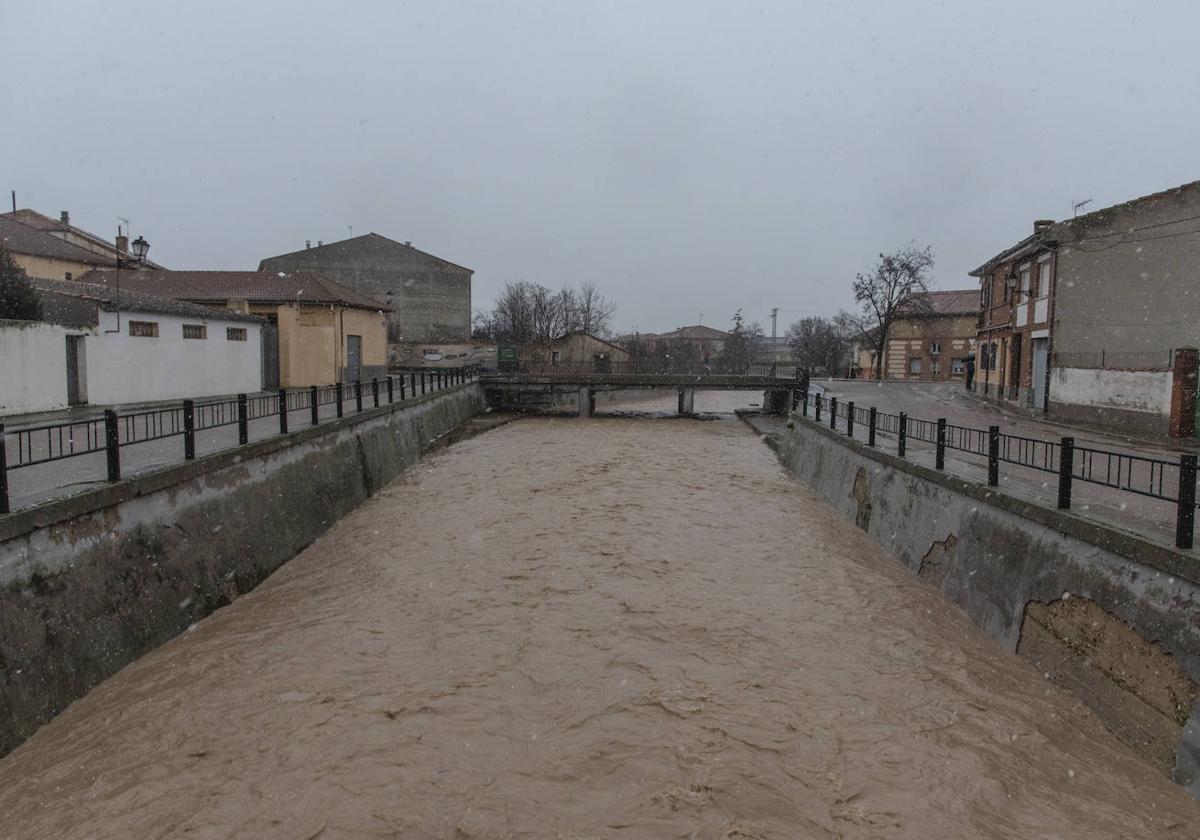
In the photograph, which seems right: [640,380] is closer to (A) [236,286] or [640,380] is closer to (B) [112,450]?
(A) [236,286]

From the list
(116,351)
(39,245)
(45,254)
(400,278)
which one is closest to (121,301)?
(116,351)

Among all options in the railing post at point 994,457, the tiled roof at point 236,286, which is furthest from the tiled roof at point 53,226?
the railing post at point 994,457

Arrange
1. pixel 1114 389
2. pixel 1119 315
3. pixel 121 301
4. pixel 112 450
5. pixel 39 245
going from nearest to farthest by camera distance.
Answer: pixel 112 450
pixel 1114 389
pixel 1119 315
pixel 121 301
pixel 39 245

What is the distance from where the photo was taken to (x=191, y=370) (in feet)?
72.5

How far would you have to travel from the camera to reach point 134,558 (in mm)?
7438

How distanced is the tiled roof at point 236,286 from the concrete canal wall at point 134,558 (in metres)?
18.1

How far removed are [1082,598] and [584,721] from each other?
4.28 metres

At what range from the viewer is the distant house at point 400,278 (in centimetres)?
4988

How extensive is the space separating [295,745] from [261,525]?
5.09 metres

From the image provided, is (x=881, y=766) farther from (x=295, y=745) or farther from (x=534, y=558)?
(x=534, y=558)

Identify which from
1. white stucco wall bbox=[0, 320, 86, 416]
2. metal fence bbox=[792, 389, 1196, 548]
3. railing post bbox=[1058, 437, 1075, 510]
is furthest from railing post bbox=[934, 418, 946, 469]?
white stucco wall bbox=[0, 320, 86, 416]

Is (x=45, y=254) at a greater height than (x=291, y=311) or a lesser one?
greater

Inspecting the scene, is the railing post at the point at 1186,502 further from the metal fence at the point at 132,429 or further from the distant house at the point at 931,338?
the distant house at the point at 931,338

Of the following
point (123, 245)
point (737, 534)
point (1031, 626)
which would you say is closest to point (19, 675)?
point (1031, 626)
